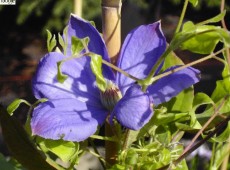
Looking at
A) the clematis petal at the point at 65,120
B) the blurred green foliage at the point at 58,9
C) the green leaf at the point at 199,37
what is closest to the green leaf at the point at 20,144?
the clematis petal at the point at 65,120

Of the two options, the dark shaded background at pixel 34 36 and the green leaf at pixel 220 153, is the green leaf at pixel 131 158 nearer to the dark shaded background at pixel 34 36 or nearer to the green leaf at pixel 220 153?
the green leaf at pixel 220 153

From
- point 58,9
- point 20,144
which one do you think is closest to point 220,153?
point 20,144

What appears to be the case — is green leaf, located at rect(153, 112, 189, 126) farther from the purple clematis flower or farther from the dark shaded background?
the dark shaded background

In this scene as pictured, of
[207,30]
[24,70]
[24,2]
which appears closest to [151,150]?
[207,30]

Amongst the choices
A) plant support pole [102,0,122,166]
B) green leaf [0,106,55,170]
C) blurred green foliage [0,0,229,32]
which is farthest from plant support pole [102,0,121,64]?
blurred green foliage [0,0,229,32]

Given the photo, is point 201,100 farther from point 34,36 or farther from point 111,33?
point 34,36

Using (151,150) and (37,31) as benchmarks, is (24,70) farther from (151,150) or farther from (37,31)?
(151,150)

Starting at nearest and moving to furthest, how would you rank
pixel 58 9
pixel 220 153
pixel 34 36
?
pixel 220 153
pixel 58 9
pixel 34 36
